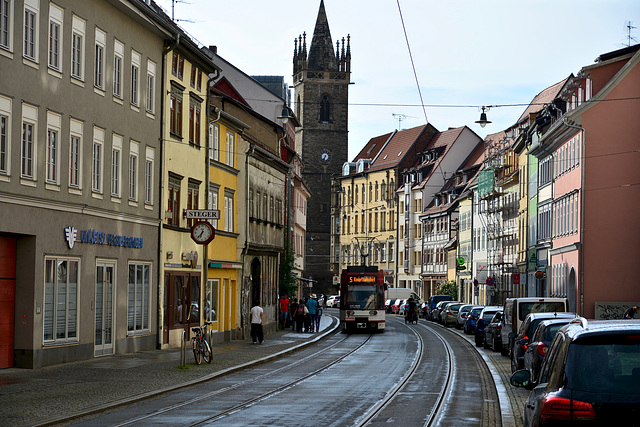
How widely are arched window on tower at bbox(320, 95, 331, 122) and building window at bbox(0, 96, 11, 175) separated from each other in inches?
4855

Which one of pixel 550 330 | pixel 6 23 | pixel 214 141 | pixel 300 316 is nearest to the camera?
pixel 550 330

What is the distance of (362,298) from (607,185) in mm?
13728

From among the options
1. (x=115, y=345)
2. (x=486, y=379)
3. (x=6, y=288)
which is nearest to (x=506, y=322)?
(x=486, y=379)

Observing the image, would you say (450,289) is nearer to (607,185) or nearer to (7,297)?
(607,185)

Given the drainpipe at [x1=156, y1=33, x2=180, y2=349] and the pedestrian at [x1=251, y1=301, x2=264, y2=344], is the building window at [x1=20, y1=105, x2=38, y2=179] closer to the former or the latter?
the drainpipe at [x1=156, y1=33, x2=180, y2=349]

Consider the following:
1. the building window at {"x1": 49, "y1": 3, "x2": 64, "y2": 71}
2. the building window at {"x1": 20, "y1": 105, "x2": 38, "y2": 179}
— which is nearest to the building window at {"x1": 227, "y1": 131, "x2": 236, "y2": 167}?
the building window at {"x1": 49, "y1": 3, "x2": 64, "y2": 71}

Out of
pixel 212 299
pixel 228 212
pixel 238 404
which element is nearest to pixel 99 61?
pixel 212 299

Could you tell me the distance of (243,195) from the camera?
4572 centimetres

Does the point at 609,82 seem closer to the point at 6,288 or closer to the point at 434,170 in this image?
the point at 6,288

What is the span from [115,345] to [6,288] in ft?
21.7

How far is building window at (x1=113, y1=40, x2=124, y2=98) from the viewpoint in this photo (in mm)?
30641

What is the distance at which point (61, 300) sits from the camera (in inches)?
1049

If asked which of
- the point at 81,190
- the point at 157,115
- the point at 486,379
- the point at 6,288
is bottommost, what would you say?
the point at 486,379

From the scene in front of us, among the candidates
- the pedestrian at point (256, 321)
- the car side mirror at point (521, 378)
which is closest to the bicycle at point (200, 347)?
the pedestrian at point (256, 321)
